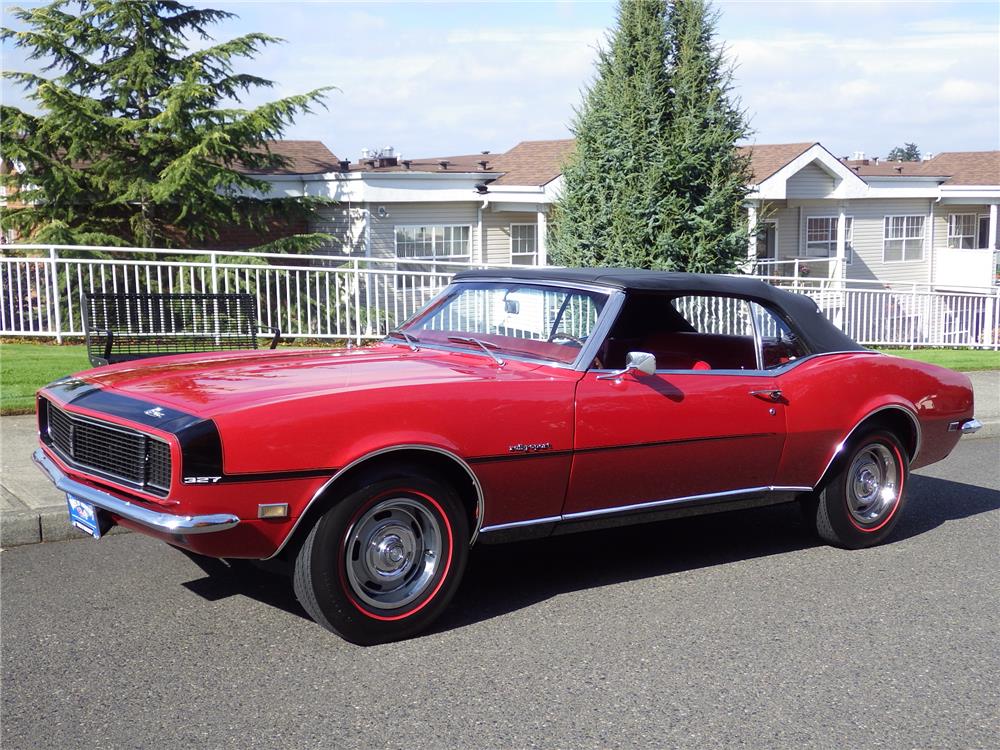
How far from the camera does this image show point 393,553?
453 centimetres

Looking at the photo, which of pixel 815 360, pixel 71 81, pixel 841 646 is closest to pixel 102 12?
pixel 71 81

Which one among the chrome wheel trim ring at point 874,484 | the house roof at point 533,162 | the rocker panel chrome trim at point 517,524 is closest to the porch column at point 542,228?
the house roof at point 533,162

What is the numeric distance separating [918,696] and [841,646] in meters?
0.54

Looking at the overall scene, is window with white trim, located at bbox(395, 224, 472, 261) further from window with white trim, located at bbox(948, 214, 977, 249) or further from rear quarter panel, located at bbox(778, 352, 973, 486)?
rear quarter panel, located at bbox(778, 352, 973, 486)

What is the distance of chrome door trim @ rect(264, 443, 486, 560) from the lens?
4.26 meters

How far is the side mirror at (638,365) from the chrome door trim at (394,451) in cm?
86

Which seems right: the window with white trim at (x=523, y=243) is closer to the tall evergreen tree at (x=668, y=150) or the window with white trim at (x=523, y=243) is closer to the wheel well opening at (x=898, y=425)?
the tall evergreen tree at (x=668, y=150)

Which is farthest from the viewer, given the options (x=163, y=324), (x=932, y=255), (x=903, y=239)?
(x=932, y=255)

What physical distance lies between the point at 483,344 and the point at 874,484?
8.29 feet

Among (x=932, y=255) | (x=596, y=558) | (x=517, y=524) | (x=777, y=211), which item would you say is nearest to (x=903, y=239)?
(x=932, y=255)

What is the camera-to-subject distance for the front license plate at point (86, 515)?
444 centimetres

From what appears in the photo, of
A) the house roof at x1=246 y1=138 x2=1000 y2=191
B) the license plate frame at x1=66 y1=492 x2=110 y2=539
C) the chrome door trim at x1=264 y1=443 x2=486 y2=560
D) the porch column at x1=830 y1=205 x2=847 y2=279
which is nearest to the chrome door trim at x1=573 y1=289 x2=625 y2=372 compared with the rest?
the chrome door trim at x1=264 y1=443 x2=486 y2=560

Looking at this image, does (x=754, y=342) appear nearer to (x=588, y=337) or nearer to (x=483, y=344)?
(x=588, y=337)

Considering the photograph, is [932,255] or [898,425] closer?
[898,425]
